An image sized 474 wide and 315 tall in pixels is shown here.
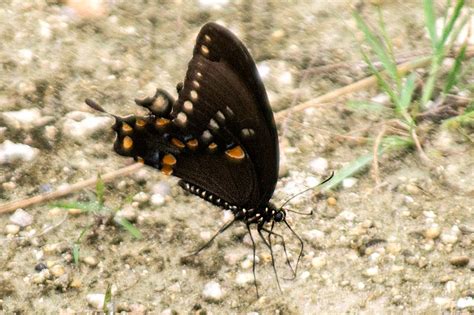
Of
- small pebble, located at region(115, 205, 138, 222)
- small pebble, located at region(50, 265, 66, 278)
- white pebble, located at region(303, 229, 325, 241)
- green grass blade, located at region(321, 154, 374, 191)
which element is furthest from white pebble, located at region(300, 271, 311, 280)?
small pebble, located at region(50, 265, 66, 278)

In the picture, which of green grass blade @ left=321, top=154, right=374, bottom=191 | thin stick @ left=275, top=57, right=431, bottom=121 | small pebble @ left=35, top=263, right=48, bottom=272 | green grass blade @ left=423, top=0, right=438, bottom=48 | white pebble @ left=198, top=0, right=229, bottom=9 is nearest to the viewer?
small pebble @ left=35, top=263, right=48, bottom=272

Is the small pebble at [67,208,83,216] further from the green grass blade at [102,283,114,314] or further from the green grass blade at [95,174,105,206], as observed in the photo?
the green grass blade at [102,283,114,314]

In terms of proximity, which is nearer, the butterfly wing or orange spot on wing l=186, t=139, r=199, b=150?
the butterfly wing

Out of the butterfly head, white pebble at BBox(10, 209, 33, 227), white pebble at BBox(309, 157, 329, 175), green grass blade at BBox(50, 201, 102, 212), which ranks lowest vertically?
white pebble at BBox(10, 209, 33, 227)

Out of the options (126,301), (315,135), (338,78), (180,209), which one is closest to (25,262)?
(126,301)

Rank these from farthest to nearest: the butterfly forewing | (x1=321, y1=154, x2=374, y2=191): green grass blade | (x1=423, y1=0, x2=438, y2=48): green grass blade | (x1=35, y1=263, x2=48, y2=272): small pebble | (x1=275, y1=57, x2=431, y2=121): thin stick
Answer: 1. (x1=275, y1=57, x2=431, y2=121): thin stick
2. (x1=423, y1=0, x2=438, y2=48): green grass blade
3. (x1=321, y1=154, x2=374, y2=191): green grass blade
4. (x1=35, y1=263, x2=48, y2=272): small pebble
5. the butterfly forewing

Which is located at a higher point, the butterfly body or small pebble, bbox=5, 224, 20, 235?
the butterfly body

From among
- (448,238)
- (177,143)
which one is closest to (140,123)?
(177,143)

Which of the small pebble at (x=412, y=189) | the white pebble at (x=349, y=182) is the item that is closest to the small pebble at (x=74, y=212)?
the white pebble at (x=349, y=182)

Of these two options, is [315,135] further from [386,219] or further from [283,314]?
[283,314]
